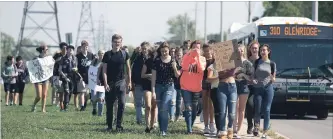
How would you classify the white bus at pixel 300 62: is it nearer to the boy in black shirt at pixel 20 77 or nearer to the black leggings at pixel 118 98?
the black leggings at pixel 118 98

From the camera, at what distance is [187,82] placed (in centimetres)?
1398

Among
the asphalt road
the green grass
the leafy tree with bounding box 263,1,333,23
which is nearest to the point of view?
the green grass

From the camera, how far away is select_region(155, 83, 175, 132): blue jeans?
13.8 meters

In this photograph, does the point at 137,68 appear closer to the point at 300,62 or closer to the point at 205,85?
the point at 205,85

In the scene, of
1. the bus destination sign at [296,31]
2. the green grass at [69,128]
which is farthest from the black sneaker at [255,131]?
the bus destination sign at [296,31]

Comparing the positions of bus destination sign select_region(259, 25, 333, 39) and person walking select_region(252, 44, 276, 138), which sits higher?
bus destination sign select_region(259, 25, 333, 39)

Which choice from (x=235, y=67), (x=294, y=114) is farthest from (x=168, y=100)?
(x=294, y=114)

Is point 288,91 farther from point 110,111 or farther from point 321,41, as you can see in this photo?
point 110,111

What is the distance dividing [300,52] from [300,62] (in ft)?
1.14

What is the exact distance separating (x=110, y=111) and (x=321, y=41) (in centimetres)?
1054

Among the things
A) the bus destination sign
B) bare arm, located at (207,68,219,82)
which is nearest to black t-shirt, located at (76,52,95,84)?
the bus destination sign

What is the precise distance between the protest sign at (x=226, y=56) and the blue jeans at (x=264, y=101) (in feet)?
2.91

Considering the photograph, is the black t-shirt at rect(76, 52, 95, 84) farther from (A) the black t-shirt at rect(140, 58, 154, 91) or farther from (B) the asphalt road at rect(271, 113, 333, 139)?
(A) the black t-shirt at rect(140, 58, 154, 91)

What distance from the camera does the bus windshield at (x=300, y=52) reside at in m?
22.5
